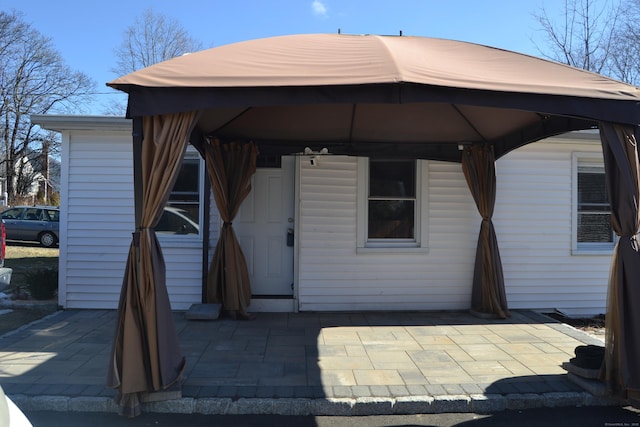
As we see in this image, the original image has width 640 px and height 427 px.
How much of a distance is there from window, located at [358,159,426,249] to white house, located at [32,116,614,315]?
18mm

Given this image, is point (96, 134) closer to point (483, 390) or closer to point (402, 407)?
point (402, 407)

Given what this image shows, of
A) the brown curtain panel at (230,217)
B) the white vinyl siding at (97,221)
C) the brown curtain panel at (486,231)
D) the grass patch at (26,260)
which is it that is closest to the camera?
the brown curtain panel at (230,217)

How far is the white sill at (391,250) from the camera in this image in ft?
23.1

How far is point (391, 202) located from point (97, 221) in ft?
15.2

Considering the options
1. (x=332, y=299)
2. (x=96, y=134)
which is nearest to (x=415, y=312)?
(x=332, y=299)

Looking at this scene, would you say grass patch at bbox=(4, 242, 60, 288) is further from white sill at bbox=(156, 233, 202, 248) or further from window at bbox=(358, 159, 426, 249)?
window at bbox=(358, 159, 426, 249)

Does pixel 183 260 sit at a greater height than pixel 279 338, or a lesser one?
greater

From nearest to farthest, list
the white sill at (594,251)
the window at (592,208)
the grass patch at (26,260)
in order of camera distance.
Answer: the white sill at (594,251)
the window at (592,208)
the grass patch at (26,260)

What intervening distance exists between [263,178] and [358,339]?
3006 millimetres

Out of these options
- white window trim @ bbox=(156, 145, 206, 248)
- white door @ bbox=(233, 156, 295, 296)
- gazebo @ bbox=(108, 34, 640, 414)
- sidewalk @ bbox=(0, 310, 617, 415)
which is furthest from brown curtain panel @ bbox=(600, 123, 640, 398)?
white window trim @ bbox=(156, 145, 206, 248)

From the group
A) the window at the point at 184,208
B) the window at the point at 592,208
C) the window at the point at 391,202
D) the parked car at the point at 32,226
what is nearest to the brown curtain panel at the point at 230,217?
the window at the point at 184,208

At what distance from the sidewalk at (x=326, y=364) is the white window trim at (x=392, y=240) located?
105 cm

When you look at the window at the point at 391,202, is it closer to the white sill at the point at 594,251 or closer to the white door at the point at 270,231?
the white door at the point at 270,231

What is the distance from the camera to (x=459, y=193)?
728cm
